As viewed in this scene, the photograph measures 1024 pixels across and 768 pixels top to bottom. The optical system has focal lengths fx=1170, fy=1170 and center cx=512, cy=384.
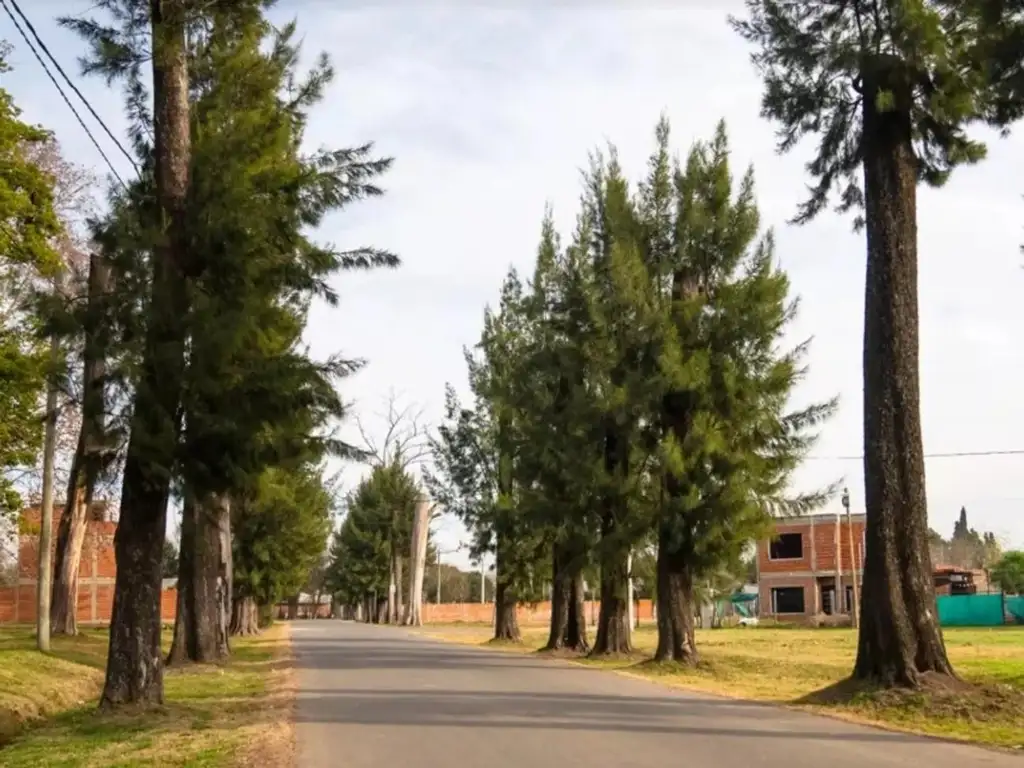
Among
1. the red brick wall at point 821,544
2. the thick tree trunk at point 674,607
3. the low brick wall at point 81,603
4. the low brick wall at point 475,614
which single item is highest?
the red brick wall at point 821,544

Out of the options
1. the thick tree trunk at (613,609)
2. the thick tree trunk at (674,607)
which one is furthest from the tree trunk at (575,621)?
the thick tree trunk at (674,607)

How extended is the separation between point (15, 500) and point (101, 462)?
42.6 ft

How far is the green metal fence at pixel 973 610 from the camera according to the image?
65.4 meters

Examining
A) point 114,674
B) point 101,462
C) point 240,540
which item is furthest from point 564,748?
point 240,540

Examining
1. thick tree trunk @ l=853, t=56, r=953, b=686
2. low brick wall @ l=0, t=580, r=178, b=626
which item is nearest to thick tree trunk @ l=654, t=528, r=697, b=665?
thick tree trunk @ l=853, t=56, r=953, b=686

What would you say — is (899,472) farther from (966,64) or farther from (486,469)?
(486,469)

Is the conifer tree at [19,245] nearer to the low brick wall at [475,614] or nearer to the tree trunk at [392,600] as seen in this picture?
the tree trunk at [392,600]

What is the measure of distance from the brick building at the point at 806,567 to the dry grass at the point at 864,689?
38.1 m

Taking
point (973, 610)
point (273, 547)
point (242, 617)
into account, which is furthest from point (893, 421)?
point (973, 610)

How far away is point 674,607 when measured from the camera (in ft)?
85.8

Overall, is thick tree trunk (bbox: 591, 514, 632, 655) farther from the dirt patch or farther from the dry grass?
the dirt patch

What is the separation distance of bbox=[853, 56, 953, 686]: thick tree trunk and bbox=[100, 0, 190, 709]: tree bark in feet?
31.3

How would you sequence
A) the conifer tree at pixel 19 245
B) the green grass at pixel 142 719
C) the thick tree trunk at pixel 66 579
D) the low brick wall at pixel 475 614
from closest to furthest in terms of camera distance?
the green grass at pixel 142 719, the conifer tree at pixel 19 245, the thick tree trunk at pixel 66 579, the low brick wall at pixel 475 614

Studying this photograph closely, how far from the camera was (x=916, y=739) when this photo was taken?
12250 millimetres
